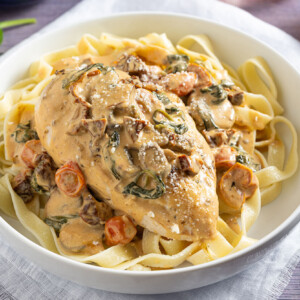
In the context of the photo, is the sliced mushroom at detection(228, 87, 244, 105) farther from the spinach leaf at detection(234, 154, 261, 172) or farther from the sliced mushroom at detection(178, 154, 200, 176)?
the sliced mushroom at detection(178, 154, 200, 176)

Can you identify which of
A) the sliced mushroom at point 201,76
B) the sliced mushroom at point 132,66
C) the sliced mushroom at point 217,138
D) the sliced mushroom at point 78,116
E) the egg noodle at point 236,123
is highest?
the sliced mushroom at point 78,116

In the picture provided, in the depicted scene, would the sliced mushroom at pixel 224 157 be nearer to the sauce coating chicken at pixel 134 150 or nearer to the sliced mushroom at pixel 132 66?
the sauce coating chicken at pixel 134 150

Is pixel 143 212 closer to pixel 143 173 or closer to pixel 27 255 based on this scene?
pixel 143 173

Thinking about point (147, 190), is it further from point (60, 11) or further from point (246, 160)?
point (60, 11)

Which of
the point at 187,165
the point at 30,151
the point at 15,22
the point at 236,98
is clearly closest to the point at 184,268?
the point at 187,165

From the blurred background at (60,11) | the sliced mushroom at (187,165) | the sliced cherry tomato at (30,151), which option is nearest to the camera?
the sliced mushroom at (187,165)

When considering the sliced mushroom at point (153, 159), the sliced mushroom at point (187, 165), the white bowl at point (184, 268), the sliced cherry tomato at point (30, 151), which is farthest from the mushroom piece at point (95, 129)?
the white bowl at point (184, 268)

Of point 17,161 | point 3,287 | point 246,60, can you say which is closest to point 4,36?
point 17,161
